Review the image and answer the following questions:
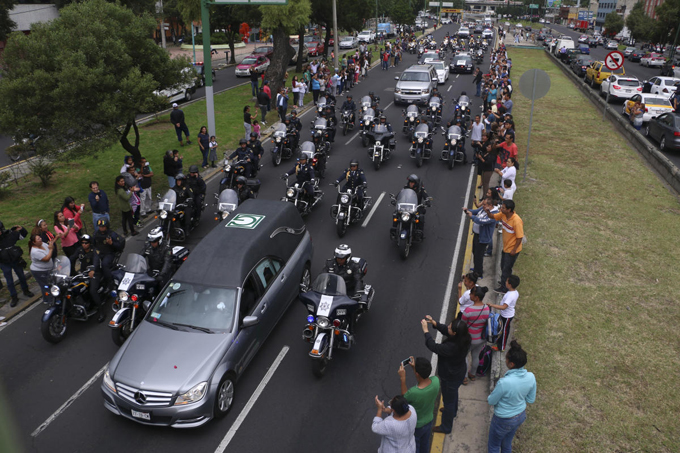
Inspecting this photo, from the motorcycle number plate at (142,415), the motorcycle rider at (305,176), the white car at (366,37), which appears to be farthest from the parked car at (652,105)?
the white car at (366,37)

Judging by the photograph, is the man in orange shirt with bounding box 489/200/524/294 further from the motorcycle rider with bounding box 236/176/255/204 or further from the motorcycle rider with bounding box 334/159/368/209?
the motorcycle rider with bounding box 236/176/255/204

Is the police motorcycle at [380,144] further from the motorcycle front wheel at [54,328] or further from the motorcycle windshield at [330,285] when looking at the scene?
the motorcycle front wheel at [54,328]

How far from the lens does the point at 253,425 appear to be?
713 centimetres

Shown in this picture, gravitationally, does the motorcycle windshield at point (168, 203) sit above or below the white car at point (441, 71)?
below

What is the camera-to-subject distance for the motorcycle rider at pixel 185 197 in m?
12.9

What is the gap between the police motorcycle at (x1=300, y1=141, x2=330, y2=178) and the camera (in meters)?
15.3

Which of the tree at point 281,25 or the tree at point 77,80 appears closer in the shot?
the tree at point 77,80

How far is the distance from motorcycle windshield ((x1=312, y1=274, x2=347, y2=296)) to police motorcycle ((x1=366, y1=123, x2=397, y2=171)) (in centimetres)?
937

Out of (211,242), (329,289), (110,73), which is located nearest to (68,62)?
(110,73)

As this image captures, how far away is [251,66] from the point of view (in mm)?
38281

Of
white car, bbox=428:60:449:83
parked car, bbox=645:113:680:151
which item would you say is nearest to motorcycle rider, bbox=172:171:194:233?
parked car, bbox=645:113:680:151

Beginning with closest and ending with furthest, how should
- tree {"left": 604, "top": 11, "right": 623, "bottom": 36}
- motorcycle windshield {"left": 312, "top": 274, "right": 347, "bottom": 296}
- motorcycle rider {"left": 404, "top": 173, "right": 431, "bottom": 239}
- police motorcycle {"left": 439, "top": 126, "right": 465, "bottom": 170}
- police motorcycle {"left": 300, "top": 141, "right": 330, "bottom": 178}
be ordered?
motorcycle windshield {"left": 312, "top": 274, "right": 347, "bottom": 296} → motorcycle rider {"left": 404, "top": 173, "right": 431, "bottom": 239} → police motorcycle {"left": 300, "top": 141, "right": 330, "bottom": 178} → police motorcycle {"left": 439, "top": 126, "right": 465, "bottom": 170} → tree {"left": 604, "top": 11, "right": 623, "bottom": 36}

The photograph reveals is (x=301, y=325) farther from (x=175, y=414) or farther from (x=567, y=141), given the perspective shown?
(x=567, y=141)

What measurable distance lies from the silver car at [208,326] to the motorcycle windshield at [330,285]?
0.87 metres
